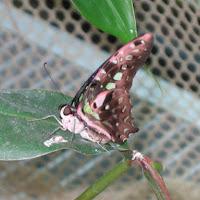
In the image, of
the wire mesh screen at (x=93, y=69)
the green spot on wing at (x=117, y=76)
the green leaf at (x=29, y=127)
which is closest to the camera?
the green leaf at (x=29, y=127)

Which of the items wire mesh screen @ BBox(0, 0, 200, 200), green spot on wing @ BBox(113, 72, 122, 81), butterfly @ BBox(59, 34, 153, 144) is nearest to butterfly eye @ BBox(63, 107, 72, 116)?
butterfly @ BBox(59, 34, 153, 144)

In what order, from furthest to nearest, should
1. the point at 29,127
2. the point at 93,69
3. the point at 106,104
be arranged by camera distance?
the point at 93,69
the point at 106,104
the point at 29,127

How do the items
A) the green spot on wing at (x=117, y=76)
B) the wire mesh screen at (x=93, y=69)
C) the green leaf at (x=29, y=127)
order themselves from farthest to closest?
the wire mesh screen at (x=93, y=69), the green spot on wing at (x=117, y=76), the green leaf at (x=29, y=127)

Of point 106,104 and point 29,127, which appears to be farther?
point 106,104

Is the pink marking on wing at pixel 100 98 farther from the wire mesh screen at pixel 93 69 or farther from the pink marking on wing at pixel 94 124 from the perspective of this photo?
the wire mesh screen at pixel 93 69

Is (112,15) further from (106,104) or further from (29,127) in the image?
(29,127)

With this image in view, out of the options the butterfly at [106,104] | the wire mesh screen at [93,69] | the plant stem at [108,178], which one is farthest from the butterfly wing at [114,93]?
the wire mesh screen at [93,69]

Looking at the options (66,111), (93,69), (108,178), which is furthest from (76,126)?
(93,69)

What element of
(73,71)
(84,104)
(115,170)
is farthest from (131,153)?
(73,71)
